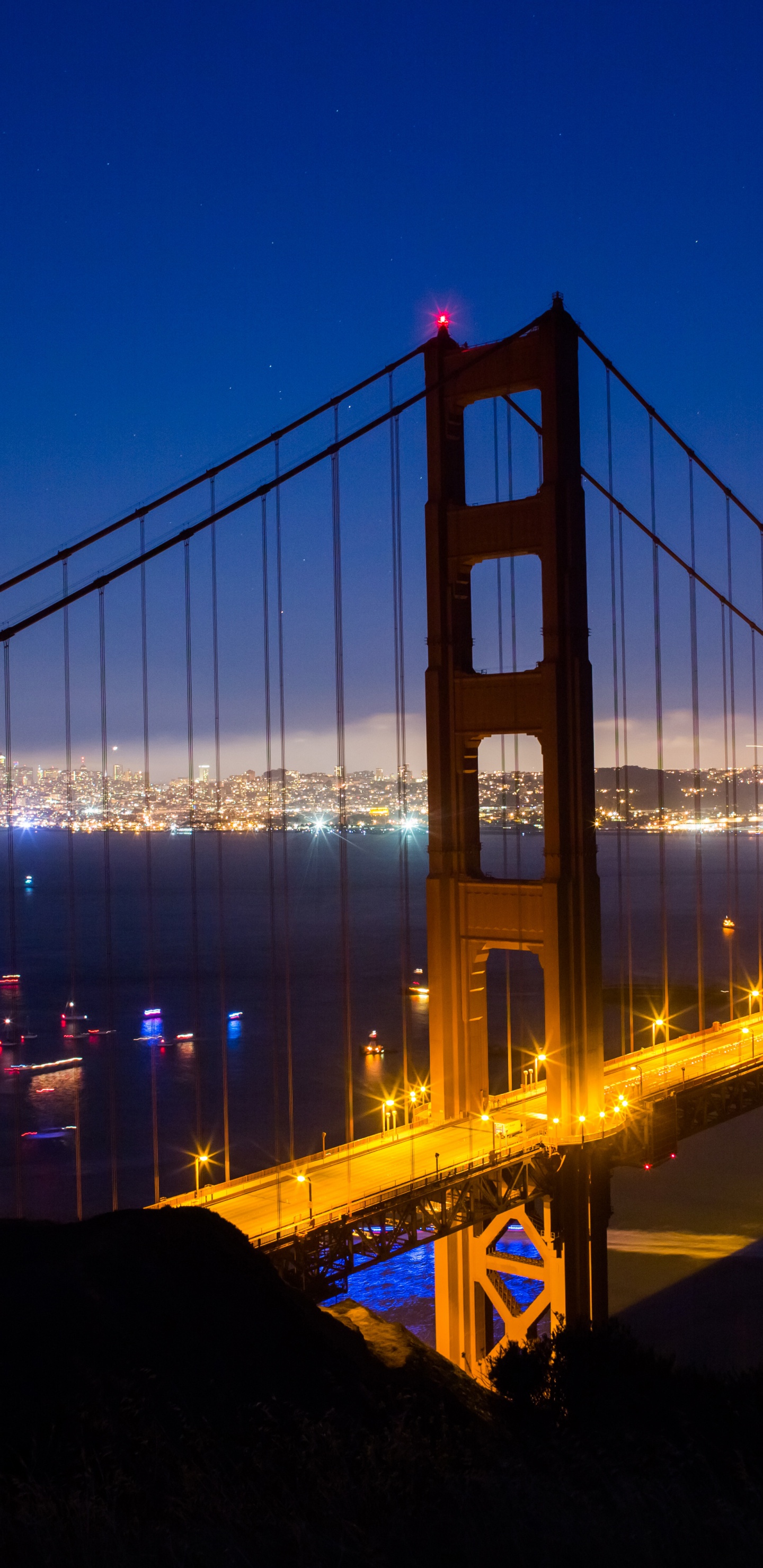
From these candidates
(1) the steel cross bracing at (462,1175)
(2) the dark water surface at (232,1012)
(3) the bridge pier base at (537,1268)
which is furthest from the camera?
(2) the dark water surface at (232,1012)

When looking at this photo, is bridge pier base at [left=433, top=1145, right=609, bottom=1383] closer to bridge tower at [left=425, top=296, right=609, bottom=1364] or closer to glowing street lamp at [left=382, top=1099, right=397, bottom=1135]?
bridge tower at [left=425, top=296, right=609, bottom=1364]

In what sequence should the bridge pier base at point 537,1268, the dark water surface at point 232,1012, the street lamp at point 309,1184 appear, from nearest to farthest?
1. the street lamp at point 309,1184
2. the bridge pier base at point 537,1268
3. the dark water surface at point 232,1012

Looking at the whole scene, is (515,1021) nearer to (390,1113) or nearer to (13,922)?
(13,922)

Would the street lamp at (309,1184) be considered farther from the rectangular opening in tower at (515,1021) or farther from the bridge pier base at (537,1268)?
the rectangular opening in tower at (515,1021)

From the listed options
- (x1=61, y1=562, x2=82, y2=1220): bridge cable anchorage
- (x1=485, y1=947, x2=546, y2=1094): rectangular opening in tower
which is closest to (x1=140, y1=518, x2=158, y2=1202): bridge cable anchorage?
(x1=61, y1=562, x2=82, y2=1220): bridge cable anchorage

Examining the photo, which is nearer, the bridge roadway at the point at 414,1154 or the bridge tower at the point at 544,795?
the bridge roadway at the point at 414,1154

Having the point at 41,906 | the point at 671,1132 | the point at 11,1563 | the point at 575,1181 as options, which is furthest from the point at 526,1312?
the point at 41,906

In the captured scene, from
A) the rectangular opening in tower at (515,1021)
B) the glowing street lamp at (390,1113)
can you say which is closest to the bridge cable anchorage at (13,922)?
the glowing street lamp at (390,1113)
